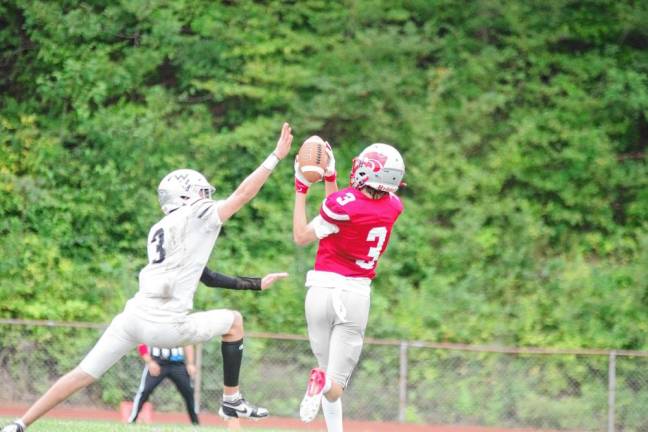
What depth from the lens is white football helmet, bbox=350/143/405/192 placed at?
7.59m

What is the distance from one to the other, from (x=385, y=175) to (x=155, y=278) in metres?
1.72

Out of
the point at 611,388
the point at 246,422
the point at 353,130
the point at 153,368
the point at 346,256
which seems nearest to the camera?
the point at 346,256

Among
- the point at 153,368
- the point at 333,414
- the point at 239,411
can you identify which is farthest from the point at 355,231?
the point at 153,368

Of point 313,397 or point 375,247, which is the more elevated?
point 375,247

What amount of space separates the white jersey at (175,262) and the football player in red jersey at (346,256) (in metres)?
0.73

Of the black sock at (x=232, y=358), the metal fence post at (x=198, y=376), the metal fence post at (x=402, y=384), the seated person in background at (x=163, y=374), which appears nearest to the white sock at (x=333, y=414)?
the black sock at (x=232, y=358)

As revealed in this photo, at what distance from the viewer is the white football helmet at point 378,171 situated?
7594 millimetres

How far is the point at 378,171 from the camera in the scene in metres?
7.59

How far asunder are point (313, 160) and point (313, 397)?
5.57ft

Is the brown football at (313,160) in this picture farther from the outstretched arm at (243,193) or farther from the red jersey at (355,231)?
the outstretched arm at (243,193)

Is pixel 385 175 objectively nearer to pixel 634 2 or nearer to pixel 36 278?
pixel 36 278

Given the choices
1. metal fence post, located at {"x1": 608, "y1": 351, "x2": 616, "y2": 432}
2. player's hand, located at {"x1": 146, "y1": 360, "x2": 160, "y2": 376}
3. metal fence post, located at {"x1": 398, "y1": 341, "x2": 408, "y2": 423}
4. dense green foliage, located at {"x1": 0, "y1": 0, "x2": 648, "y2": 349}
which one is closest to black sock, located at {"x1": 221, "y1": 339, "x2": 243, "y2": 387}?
player's hand, located at {"x1": 146, "y1": 360, "x2": 160, "y2": 376}

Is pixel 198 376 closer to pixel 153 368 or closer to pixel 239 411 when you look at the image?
pixel 153 368

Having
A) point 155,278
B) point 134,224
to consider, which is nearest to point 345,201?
point 155,278
